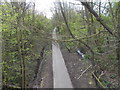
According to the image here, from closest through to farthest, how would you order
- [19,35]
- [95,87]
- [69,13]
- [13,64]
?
[95,87] → [19,35] → [13,64] → [69,13]

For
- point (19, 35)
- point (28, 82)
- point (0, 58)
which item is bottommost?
point (28, 82)

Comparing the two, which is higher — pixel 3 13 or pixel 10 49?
pixel 3 13

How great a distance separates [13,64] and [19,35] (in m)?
0.79

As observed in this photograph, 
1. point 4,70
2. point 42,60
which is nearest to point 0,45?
point 4,70

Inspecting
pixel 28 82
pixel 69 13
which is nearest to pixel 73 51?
pixel 69 13

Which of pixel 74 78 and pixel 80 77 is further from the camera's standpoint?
pixel 80 77

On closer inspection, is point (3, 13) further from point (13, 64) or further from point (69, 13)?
point (69, 13)

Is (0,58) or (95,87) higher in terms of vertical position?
(0,58)

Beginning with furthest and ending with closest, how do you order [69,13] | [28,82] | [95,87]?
1. [69,13]
2. [28,82]
3. [95,87]

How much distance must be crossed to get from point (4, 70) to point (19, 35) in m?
0.99

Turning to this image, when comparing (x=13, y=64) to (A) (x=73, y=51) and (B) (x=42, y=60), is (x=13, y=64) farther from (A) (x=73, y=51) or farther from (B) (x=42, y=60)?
(A) (x=73, y=51)

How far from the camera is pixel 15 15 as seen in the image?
2.51 meters

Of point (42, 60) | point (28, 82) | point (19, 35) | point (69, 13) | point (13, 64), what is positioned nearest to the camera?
point (19, 35)

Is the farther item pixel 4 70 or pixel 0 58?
pixel 4 70
